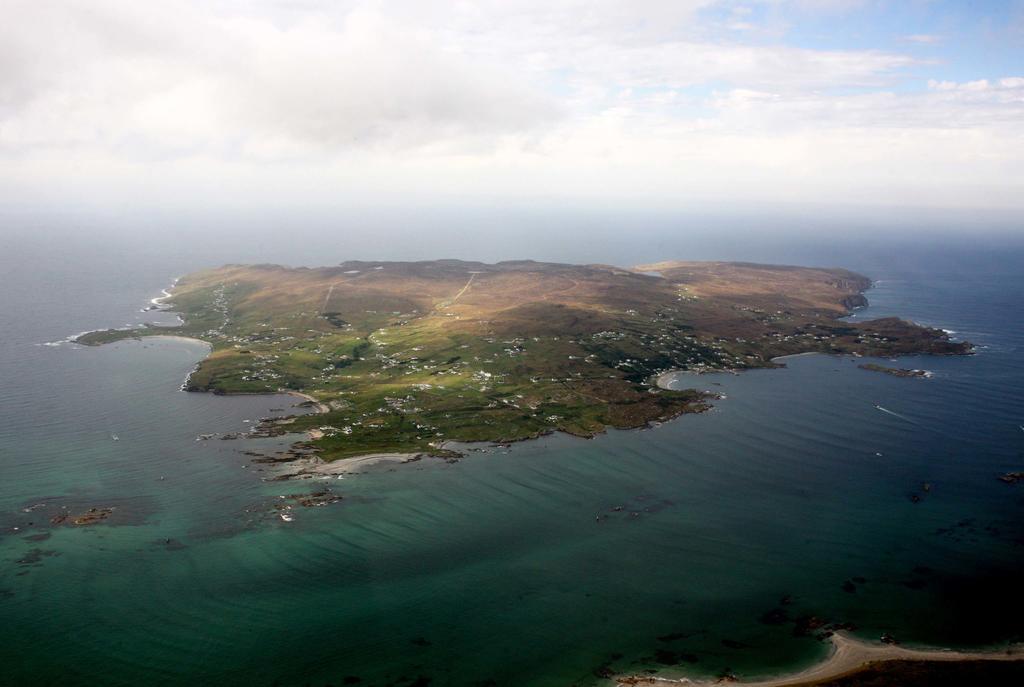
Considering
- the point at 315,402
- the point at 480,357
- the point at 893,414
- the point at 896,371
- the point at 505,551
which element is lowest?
the point at 505,551

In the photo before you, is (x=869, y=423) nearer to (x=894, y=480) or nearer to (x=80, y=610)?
(x=894, y=480)

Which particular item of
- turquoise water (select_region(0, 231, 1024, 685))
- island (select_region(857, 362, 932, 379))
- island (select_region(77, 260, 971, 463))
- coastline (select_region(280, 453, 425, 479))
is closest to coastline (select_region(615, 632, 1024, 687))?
turquoise water (select_region(0, 231, 1024, 685))

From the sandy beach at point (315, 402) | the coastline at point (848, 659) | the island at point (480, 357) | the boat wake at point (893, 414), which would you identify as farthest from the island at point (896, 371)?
the sandy beach at point (315, 402)

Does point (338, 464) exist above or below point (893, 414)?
below

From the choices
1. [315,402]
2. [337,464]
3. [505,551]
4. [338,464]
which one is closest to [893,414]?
[505,551]

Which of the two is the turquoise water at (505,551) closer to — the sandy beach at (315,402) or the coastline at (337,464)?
the coastline at (337,464)

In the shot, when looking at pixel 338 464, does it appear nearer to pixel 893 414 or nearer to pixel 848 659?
pixel 848 659

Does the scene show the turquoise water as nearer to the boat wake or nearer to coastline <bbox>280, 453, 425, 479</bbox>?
the boat wake
